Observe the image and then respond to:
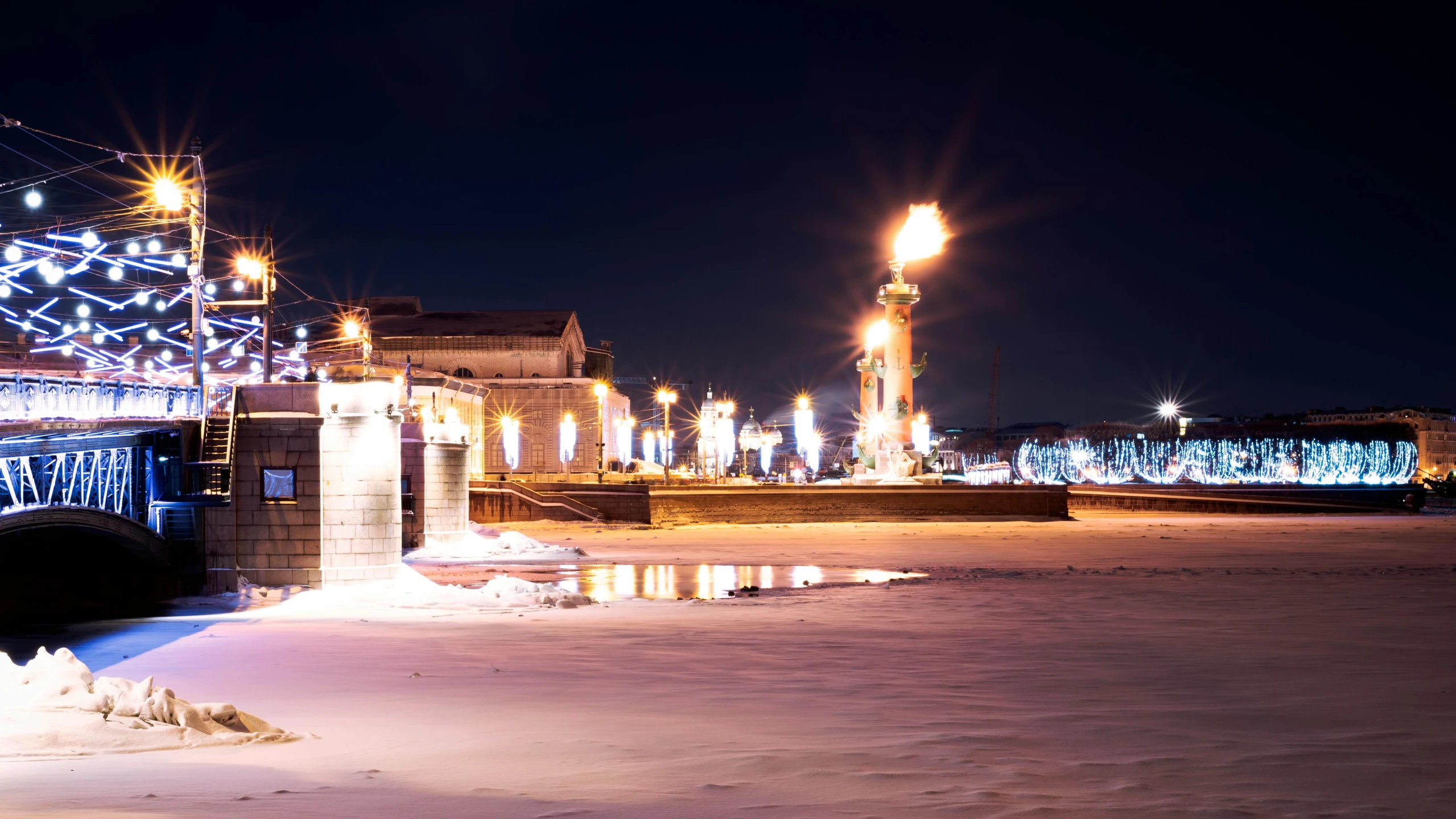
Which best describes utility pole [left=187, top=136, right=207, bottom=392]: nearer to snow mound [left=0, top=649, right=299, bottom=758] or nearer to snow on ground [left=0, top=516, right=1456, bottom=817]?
snow on ground [left=0, top=516, right=1456, bottom=817]

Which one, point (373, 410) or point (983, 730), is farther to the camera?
point (373, 410)

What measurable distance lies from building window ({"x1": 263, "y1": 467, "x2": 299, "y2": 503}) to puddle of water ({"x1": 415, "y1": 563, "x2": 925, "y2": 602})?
450 centimetres

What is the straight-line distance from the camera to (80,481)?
21.5 metres

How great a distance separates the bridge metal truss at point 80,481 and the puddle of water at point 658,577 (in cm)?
690

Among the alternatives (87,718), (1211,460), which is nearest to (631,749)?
(87,718)

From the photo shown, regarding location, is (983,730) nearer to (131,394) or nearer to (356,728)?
(356,728)

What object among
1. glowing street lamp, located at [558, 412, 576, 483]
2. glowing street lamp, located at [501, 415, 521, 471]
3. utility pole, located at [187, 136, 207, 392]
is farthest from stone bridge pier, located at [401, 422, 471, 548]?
glowing street lamp, located at [558, 412, 576, 483]

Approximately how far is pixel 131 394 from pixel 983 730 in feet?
52.0

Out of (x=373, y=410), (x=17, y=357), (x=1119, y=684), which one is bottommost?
(x=1119, y=684)

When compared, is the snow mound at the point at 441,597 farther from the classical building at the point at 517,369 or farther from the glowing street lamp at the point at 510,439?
the classical building at the point at 517,369

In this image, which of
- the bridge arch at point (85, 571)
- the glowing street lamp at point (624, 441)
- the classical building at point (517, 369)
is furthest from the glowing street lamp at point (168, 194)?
the glowing street lamp at point (624, 441)

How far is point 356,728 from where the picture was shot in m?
11.0

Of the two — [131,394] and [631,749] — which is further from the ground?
[131,394]

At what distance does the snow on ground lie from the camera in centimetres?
842
